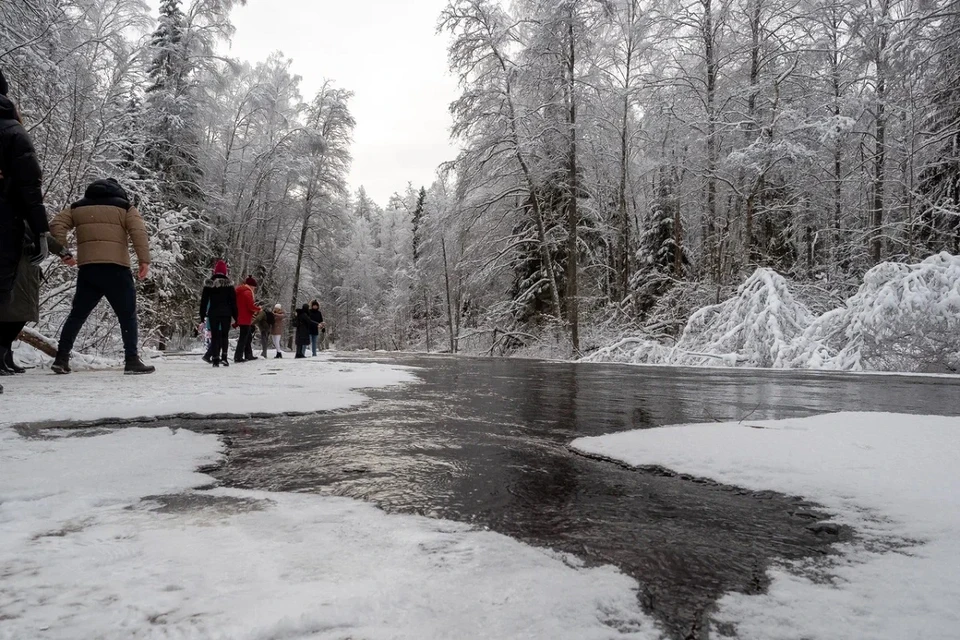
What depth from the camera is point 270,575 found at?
0.92 metres

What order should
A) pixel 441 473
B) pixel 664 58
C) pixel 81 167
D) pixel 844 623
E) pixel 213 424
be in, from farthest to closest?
pixel 664 58
pixel 81 167
pixel 213 424
pixel 441 473
pixel 844 623

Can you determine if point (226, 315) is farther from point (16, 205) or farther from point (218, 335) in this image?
point (16, 205)

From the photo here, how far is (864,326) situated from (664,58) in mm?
10955

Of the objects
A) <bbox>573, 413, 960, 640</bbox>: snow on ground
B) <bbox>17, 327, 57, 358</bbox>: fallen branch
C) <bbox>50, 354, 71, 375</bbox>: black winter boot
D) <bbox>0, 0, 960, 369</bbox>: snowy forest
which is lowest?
<bbox>573, 413, 960, 640</bbox>: snow on ground

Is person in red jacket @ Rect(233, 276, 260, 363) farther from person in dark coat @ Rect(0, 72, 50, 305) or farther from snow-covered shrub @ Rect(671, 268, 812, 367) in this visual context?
snow-covered shrub @ Rect(671, 268, 812, 367)

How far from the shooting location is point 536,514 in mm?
1344

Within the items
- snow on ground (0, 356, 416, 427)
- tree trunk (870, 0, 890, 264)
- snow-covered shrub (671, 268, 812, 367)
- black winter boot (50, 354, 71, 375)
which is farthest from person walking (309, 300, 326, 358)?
tree trunk (870, 0, 890, 264)

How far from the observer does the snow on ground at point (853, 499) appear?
0.82 meters

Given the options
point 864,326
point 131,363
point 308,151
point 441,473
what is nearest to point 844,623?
point 441,473

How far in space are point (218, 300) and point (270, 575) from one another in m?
7.64

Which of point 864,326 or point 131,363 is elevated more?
point 864,326

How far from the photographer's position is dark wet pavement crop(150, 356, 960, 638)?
107 centimetres

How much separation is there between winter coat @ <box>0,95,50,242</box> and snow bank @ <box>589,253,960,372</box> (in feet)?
31.9

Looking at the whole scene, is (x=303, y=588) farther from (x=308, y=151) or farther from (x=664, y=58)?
(x=308, y=151)
